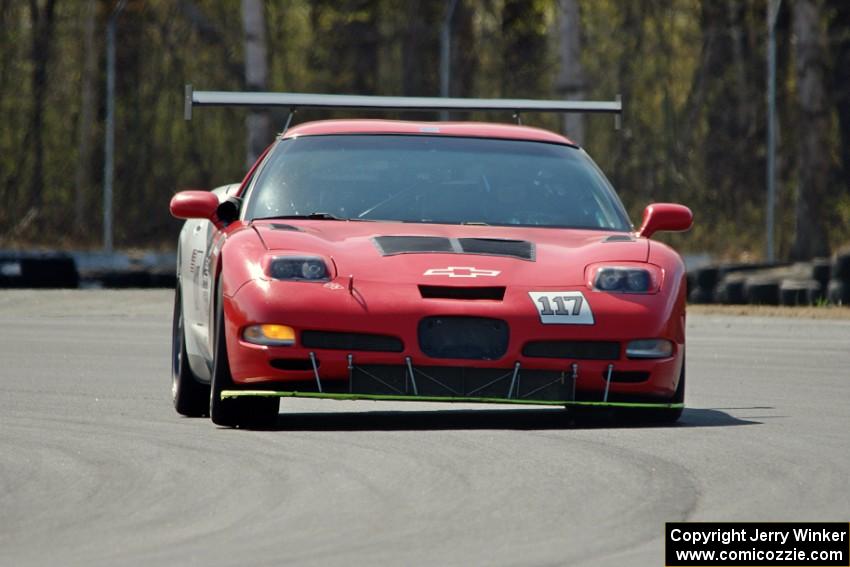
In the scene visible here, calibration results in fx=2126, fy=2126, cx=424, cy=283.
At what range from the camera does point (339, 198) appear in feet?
32.3

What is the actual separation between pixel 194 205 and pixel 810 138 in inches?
1005

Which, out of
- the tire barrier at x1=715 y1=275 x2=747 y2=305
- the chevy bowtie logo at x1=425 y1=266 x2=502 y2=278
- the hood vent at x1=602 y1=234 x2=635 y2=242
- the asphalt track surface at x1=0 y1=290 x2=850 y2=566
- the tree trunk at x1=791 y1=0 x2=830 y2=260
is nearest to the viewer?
the asphalt track surface at x1=0 y1=290 x2=850 y2=566

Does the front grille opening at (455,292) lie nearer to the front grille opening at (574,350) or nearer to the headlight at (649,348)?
the front grille opening at (574,350)

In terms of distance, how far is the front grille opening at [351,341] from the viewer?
8.65m

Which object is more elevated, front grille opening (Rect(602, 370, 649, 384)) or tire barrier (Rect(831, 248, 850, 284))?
front grille opening (Rect(602, 370, 649, 384))

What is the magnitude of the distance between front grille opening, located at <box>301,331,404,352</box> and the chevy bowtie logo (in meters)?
0.34

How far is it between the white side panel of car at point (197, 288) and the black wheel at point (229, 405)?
38 centimetres

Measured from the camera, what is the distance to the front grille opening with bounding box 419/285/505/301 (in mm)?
8711

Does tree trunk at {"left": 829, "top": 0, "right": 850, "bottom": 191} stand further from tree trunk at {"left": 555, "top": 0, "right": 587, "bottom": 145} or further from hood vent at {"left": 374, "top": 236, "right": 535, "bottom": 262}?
hood vent at {"left": 374, "top": 236, "right": 535, "bottom": 262}

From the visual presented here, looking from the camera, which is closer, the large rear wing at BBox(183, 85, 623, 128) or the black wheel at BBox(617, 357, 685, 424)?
the black wheel at BBox(617, 357, 685, 424)

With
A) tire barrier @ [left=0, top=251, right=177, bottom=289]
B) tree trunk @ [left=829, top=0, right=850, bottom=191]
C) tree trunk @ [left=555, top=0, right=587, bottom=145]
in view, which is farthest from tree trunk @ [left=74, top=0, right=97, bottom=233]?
tree trunk @ [left=829, top=0, right=850, bottom=191]

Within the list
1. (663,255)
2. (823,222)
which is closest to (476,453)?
(663,255)

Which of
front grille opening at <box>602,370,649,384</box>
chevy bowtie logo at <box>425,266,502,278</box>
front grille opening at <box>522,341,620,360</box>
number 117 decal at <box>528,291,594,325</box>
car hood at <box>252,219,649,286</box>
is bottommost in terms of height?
front grille opening at <box>602,370,649,384</box>

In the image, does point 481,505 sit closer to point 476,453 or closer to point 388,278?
point 476,453
